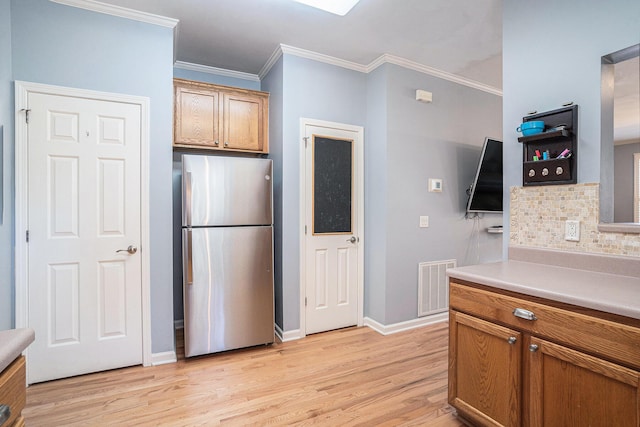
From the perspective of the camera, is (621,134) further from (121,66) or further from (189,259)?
(121,66)

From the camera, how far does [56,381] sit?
2.24m

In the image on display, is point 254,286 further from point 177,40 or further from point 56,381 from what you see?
point 177,40

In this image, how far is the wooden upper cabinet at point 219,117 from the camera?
280cm

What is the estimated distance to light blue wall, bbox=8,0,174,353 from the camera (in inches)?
85.4

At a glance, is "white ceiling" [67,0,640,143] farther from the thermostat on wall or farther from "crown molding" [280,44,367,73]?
the thermostat on wall

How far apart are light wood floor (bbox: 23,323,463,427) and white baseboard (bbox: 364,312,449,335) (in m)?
0.33

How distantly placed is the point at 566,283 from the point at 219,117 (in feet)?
9.36

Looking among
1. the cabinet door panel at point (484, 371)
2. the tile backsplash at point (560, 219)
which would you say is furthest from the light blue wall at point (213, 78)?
the cabinet door panel at point (484, 371)

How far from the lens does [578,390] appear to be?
1.27 meters

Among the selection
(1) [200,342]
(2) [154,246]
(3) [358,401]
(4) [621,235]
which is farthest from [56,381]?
(4) [621,235]

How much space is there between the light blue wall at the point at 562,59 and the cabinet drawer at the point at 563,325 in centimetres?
76

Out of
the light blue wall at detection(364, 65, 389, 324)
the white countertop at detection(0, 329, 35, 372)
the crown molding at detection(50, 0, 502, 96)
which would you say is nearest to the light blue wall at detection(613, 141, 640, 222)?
the crown molding at detection(50, 0, 502, 96)

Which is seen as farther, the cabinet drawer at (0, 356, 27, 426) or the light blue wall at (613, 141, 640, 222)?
the light blue wall at (613, 141, 640, 222)

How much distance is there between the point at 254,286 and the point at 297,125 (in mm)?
1578
